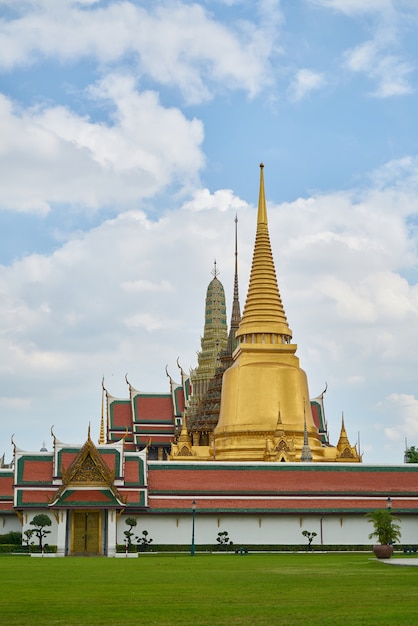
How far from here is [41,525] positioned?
1481 inches

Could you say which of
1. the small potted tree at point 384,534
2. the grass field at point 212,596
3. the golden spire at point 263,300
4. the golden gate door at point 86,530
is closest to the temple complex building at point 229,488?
the golden gate door at point 86,530

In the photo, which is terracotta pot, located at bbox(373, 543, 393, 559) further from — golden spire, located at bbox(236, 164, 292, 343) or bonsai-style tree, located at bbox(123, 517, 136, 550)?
golden spire, located at bbox(236, 164, 292, 343)

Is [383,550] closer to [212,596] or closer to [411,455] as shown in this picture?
[212,596]

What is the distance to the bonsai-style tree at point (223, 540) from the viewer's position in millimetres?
39875

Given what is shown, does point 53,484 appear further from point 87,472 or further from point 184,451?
point 184,451

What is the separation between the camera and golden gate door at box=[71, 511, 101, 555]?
38.2 m

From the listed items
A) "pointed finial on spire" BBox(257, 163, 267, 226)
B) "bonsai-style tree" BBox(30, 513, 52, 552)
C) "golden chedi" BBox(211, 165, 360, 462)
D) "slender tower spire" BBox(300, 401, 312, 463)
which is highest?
"pointed finial on spire" BBox(257, 163, 267, 226)

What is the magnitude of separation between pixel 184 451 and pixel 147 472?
512 inches

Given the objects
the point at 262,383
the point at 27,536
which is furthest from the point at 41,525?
the point at 262,383

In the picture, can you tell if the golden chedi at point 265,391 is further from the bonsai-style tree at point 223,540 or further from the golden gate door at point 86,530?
the golden gate door at point 86,530

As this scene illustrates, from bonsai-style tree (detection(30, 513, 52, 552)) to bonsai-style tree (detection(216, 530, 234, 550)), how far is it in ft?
23.7

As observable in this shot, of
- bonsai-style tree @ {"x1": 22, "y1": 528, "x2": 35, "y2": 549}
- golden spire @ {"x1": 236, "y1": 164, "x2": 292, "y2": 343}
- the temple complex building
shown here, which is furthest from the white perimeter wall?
golden spire @ {"x1": 236, "y1": 164, "x2": 292, "y2": 343}

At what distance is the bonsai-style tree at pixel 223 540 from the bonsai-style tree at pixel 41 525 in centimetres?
724

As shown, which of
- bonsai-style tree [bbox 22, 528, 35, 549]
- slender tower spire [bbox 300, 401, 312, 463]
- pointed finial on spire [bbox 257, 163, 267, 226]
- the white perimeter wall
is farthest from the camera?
pointed finial on spire [bbox 257, 163, 267, 226]
